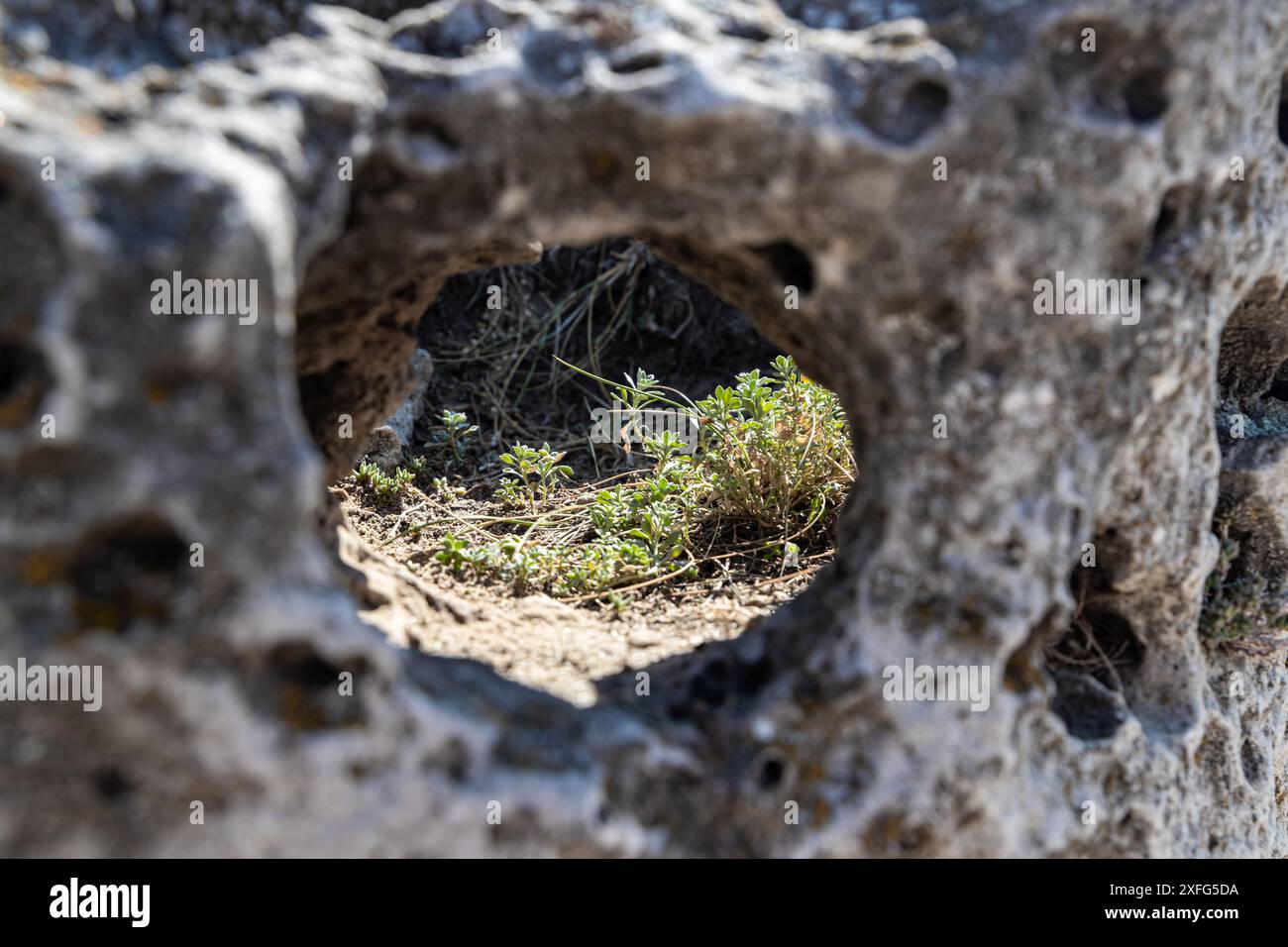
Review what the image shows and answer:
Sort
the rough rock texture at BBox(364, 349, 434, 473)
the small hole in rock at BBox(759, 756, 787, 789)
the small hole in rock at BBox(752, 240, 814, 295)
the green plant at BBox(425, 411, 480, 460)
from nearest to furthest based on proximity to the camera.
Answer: the small hole in rock at BBox(759, 756, 787, 789)
the small hole in rock at BBox(752, 240, 814, 295)
the rough rock texture at BBox(364, 349, 434, 473)
the green plant at BBox(425, 411, 480, 460)

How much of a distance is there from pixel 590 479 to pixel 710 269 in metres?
2.34

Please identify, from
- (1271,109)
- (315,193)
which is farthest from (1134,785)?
(315,193)

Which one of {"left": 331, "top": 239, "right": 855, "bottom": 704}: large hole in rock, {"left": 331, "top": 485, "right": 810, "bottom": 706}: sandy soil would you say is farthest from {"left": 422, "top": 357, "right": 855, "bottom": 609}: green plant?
{"left": 331, "top": 485, "right": 810, "bottom": 706}: sandy soil

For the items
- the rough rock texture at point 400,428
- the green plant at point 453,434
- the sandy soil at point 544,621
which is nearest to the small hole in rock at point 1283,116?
the sandy soil at point 544,621

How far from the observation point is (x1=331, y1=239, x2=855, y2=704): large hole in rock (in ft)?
8.68

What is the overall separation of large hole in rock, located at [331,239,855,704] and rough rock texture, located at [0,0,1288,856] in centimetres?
29

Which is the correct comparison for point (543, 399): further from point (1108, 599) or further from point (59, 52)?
point (59, 52)

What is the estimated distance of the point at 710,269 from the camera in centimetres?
232

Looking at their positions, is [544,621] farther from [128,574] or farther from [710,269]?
[128,574]

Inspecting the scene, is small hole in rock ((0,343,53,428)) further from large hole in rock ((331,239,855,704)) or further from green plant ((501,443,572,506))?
green plant ((501,443,572,506))

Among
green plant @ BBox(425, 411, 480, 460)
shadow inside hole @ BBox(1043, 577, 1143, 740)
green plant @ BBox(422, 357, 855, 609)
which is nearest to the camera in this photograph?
shadow inside hole @ BBox(1043, 577, 1143, 740)

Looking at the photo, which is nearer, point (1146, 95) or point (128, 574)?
point (128, 574)

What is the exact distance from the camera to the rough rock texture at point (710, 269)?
4.73 feet

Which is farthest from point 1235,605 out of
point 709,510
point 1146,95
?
point 709,510
